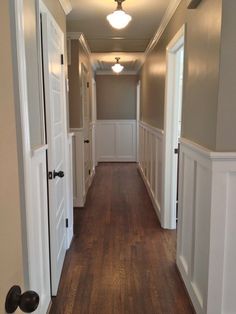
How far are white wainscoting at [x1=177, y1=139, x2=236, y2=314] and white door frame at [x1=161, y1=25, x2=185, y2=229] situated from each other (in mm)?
1327

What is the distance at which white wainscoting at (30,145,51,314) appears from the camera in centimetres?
171

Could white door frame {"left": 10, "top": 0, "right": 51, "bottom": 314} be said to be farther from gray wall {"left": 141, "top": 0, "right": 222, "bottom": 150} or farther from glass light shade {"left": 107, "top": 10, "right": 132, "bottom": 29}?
glass light shade {"left": 107, "top": 10, "right": 132, "bottom": 29}

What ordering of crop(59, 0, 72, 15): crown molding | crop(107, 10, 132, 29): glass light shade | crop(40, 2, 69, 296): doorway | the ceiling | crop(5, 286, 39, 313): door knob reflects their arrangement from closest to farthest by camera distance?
crop(5, 286, 39, 313): door knob
crop(40, 2, 69, 296): doorway
crop(107, 10, 132, 29): glass light shade
crop(59, 0, 72, 15): crown molding
the ceiling

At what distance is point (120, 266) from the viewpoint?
111 inches

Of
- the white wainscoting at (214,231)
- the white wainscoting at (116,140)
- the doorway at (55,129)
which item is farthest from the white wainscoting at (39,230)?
the white wainscoting at (116,140)

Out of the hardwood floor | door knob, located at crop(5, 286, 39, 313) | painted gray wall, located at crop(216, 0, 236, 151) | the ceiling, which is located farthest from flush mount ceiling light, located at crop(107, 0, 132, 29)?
door knob, located at crop(5, 286, 39, 313)

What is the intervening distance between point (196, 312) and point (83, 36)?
3596 mm

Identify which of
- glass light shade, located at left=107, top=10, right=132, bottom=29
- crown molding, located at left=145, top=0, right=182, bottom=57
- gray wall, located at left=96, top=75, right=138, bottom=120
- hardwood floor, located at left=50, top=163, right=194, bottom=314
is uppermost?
crown molding, located at left=145, top=0, right=182, bottom=57

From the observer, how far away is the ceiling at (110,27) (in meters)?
3.08

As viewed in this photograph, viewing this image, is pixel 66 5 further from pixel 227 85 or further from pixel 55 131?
pixel 227 85

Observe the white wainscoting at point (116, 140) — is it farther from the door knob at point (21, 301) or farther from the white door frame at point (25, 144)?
the door knob at point (21, 301)

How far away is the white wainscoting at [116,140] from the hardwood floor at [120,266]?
146 inches

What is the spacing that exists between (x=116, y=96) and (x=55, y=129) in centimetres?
596

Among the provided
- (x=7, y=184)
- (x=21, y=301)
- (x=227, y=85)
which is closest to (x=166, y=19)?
(x=227, y=85)
